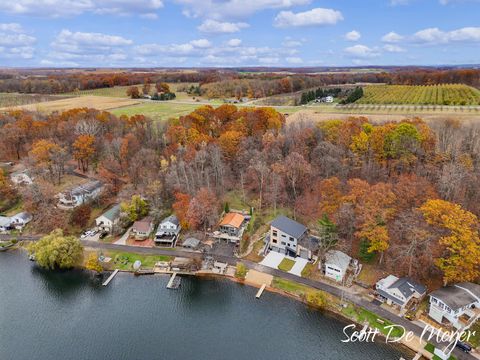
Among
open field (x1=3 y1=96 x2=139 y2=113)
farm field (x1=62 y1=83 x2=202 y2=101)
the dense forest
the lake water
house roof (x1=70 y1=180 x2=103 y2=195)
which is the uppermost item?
farm field (x1=62 y1=83 x2=202 y2=101)

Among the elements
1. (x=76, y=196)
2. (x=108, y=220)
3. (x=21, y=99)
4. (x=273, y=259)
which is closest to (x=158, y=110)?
(x=21, y=99)

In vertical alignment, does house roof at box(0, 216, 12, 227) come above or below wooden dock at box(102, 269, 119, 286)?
above

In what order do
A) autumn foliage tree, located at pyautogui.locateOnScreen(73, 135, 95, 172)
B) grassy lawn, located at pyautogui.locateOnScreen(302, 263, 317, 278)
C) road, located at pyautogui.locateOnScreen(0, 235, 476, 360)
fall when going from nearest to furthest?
road, located at pyautogui.locateOnScreen(0, 235, 476, 360) < grassy lawn, located at pyautogui.locateOnScreen(302, 263, 317, 278) < autumn foliage tree, located at pyautogui.locateOnScreen(73, 135, 95, 172)

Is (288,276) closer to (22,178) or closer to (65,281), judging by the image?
(65,281)

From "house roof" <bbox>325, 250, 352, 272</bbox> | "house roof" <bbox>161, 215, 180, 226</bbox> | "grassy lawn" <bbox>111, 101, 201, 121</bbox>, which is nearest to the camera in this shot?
"house roof" <bbox>325, 250, 352, 272</bbox>

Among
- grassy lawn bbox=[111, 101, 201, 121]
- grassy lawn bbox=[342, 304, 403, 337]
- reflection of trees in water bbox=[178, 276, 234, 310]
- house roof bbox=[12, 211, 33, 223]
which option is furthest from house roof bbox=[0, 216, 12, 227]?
grassy lawn bbox=[111, 101, 201, 121]
